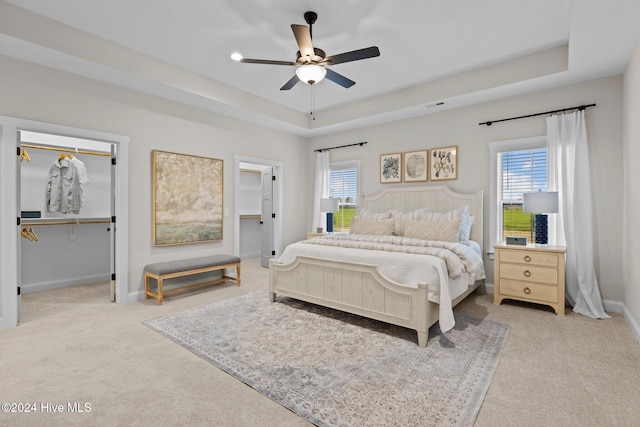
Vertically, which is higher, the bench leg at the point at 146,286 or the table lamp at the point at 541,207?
the table lamp at the point at 541,207

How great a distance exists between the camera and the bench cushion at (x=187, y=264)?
12.8 feet

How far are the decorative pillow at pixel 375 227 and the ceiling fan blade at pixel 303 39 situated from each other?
251 centimetres

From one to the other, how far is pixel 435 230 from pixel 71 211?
5148 millimetres

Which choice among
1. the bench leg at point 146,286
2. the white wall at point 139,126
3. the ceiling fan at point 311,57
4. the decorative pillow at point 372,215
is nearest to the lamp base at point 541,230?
the decorative pillow at point 372,215

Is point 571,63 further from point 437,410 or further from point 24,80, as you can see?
point 24,80

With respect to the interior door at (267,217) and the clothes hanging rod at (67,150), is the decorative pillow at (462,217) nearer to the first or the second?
the interior door at (267,217)

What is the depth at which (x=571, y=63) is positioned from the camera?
329 centimetres

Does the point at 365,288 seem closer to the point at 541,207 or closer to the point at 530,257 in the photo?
the point at 530,257

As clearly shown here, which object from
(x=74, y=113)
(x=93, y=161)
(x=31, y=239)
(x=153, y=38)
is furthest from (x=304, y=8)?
(x=31, y=239)

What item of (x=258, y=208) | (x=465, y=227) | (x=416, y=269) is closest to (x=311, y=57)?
(x=416, y=269)

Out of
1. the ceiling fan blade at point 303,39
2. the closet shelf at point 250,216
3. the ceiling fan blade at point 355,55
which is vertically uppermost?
the ceiling fan blade at point 303,39

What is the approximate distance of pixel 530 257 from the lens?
142 inches

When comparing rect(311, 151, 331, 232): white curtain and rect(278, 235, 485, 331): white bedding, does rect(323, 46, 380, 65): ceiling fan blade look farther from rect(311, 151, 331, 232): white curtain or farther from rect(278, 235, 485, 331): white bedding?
rect(311, 151, 331, 232): white curtain

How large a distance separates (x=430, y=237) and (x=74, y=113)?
173 inches
